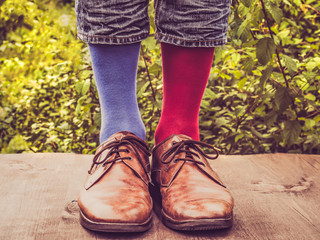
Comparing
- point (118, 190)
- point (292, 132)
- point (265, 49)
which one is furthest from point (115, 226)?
point (292, 132)

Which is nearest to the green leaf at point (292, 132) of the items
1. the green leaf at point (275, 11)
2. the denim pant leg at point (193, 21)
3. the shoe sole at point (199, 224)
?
the green leaf at point (275, 11)

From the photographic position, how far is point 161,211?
84 cm

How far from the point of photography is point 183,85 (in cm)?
100

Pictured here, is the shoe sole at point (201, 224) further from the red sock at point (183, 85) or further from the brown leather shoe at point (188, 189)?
the red sock at point (183, 85)

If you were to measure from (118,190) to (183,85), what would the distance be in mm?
351

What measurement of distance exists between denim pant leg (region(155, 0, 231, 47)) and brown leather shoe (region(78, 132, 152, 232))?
0.94 feet

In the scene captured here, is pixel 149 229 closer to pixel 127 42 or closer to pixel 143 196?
pixel 143 196

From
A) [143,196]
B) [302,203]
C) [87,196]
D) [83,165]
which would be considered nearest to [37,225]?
[87,196]

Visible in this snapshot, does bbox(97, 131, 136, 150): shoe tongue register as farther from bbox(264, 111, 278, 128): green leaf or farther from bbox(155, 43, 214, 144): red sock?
bbox(264, 111, 278, 128): green leaf

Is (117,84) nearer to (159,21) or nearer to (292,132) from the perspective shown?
(159,21)

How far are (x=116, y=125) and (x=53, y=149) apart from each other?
1143mm

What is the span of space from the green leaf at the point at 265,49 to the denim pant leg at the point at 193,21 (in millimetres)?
353

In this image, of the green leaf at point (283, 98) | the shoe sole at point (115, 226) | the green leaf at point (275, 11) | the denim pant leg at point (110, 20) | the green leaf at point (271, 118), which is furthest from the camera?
the green leaf at point (271, 118)

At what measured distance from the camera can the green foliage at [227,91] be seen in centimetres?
142
